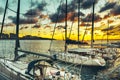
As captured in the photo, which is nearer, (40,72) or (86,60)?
(40,72)

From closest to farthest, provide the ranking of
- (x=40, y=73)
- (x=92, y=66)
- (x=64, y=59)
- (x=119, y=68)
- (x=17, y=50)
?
1. (x=40, y=73)
2. (x=17, y=50)
3. (x=119, y=68)
4. (x=92, y=66)
5. (x=64, y=59)

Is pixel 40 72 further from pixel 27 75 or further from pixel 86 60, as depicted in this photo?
pixel 86 60

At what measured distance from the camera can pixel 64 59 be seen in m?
36.1

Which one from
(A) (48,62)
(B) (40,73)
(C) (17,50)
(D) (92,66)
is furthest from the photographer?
(D) (92,66)

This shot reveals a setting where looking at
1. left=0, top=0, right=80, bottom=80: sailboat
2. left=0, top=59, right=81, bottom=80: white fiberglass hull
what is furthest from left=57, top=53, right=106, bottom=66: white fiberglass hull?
left=0, top=0, right=80, bottom=80: sailboat

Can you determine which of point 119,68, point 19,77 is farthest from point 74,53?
point 19,77

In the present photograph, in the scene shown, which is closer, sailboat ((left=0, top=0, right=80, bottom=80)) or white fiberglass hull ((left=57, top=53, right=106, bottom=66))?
sailboat ((left=0, top=0, right=80, bottom=80))

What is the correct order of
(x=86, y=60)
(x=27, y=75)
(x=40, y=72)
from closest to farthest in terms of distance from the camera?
(x=40, y=72) < (x=27, y=75) < (x=86, y=60)

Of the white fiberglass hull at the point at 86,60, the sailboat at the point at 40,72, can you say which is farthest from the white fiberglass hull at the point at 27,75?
the white fiberglass hull at the point at 86,60

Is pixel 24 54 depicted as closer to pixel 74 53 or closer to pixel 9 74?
pixel 9 74

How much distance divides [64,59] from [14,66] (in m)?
13.0

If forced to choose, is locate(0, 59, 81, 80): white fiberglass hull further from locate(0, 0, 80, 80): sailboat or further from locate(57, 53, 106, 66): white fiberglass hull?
locate(57, 53, 106, 66): white fiberglass hull

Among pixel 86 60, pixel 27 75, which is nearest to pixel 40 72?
pixel 27 75

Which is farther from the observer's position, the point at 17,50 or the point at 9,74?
the point at 17,50
